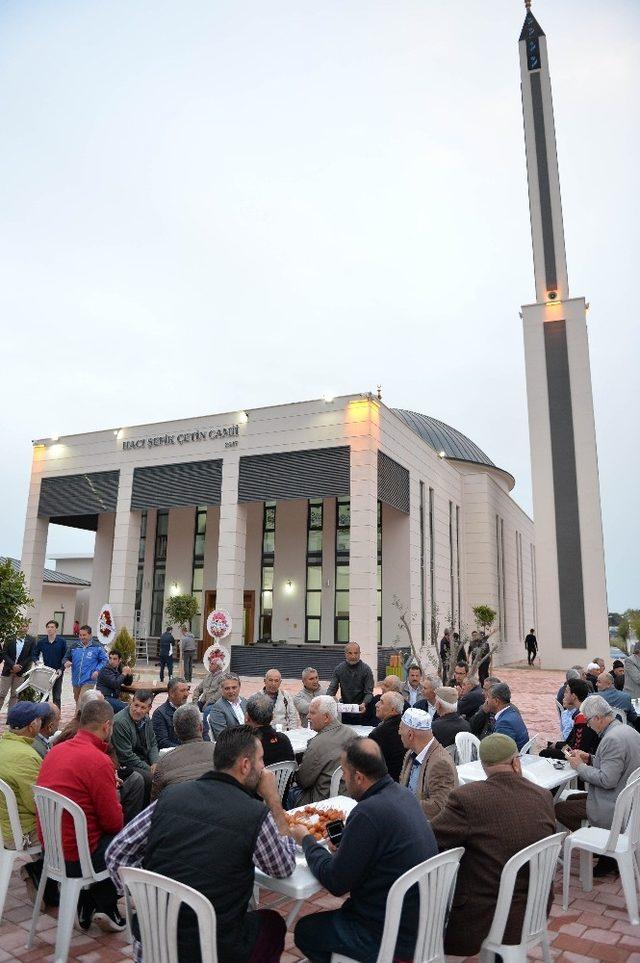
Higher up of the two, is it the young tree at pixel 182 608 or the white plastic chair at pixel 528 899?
the young tree at pixel 182 608

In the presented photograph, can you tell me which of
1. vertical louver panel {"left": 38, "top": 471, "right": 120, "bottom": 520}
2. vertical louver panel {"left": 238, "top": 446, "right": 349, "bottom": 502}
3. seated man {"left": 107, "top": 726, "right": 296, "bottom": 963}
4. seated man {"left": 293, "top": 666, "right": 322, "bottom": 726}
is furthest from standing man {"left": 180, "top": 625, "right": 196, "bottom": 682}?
Result: seated man {"left": 107, "top": 726, "right": 296, "bottom": 963}

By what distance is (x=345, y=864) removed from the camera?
2.33 m

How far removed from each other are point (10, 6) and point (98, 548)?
17.9 metres

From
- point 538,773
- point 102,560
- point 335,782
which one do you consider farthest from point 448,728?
point 102,560

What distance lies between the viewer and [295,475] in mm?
18781

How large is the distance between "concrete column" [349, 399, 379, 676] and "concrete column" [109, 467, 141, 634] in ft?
26.1

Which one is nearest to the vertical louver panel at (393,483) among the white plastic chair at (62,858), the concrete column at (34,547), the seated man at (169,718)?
the concrete column at (34,547)

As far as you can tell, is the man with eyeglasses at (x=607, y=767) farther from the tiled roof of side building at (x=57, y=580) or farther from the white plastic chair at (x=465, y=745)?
the tiled roof of side building at (x=57, y=580)

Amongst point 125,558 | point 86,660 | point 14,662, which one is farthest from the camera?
point 125,558

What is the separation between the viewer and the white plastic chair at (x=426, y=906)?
2.23m

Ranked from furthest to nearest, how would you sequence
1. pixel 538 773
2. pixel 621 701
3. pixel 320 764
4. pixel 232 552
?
pixel 232 552, pixel 621 701, pixel 538 773, pixel 320 764

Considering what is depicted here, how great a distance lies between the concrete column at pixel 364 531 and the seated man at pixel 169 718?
1186 centimetres

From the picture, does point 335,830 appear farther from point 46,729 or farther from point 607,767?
point 46,729

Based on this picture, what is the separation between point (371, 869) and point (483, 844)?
0.59 m
